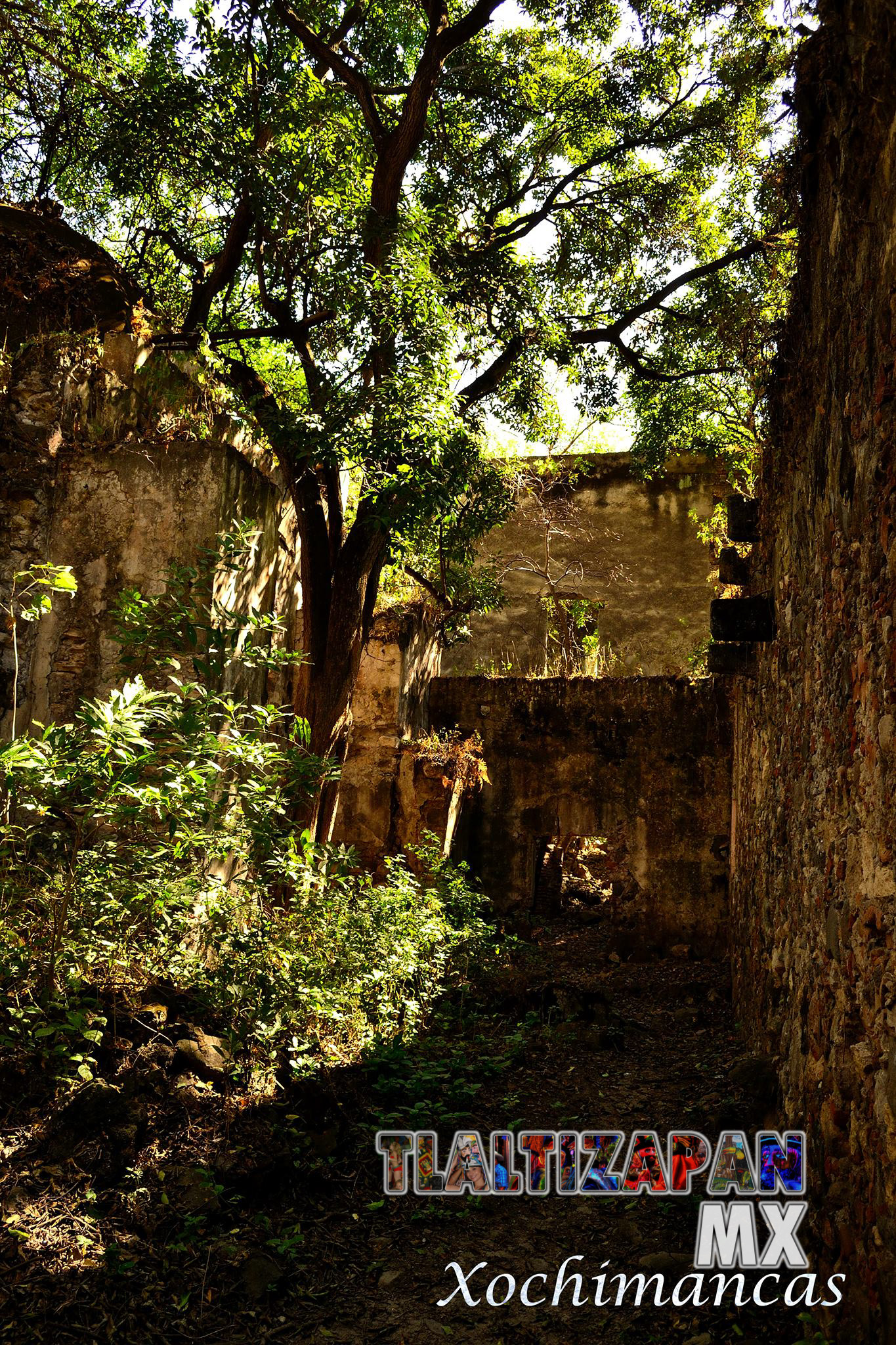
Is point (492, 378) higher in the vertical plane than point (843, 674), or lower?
higher

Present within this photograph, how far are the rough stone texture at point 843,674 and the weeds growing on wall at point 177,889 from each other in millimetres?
2412

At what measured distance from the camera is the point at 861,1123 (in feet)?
10.1

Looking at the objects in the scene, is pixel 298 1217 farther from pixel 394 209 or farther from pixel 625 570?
pixel 625 570

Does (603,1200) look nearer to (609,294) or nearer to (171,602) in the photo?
(171,602)

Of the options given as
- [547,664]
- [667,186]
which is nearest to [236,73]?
[667,186]

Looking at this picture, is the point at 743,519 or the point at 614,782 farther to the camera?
the point at 614,782

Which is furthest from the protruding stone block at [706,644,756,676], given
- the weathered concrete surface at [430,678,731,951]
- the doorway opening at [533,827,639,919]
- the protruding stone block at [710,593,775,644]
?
the doorway opening at [533,827,639,919]

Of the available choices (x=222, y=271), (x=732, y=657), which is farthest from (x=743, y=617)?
(x=222, y=271)

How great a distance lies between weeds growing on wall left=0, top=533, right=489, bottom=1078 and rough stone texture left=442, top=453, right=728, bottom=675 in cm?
940

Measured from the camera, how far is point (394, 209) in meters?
7.47

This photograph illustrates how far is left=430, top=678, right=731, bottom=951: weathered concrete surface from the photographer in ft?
33.0

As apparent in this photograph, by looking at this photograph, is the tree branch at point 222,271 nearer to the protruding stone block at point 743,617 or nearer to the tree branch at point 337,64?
the tree branch at point 337,64

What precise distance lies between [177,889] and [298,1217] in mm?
1507

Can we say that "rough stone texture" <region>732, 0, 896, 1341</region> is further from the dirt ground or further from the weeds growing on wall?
the weeds growing on wall
